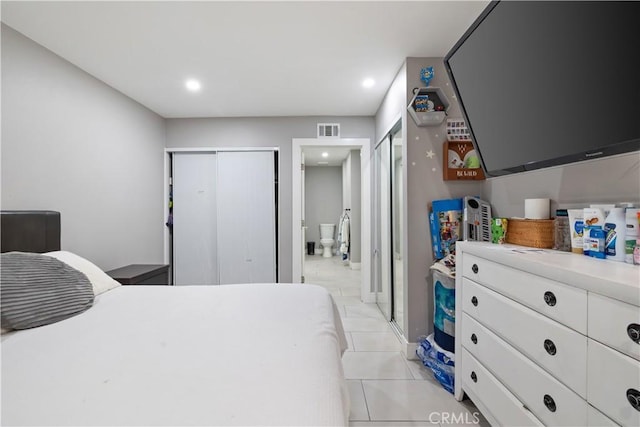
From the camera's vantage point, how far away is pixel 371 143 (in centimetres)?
367

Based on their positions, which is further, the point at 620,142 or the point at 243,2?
the point at 243,2

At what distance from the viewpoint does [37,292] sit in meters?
1.27

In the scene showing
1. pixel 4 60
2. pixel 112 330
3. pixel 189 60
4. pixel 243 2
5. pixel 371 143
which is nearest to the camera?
pixel 112 330

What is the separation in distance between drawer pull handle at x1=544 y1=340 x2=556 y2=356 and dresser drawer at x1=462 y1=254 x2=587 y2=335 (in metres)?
0.10

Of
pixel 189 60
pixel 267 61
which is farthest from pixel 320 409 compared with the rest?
pixel 189 60

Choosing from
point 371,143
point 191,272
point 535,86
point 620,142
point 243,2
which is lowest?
point 191,272

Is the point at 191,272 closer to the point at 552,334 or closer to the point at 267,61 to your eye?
the point at 267,61

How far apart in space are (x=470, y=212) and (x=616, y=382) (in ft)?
4.25

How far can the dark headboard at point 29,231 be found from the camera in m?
1.73

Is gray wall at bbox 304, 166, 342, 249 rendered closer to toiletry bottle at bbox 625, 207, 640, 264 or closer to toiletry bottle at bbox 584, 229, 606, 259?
toiletry bottle at bbox 584, 229, 606, 259

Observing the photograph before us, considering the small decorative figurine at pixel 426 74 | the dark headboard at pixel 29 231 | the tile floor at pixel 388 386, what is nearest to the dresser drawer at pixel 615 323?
the tile floor at pixel 388 386

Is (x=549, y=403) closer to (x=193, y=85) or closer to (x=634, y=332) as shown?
(x=634, y=332)

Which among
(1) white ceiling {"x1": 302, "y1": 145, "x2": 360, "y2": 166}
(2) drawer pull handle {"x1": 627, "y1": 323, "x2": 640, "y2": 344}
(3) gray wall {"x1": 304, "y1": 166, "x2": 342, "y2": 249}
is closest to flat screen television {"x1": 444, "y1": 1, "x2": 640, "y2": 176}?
(2) drawer pull handle {"x1": 627, "y1": 323, "x2": 640, "y2": 344}

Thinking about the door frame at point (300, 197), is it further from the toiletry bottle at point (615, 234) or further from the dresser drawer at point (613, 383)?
the dresser drawer at point (613, 383)
